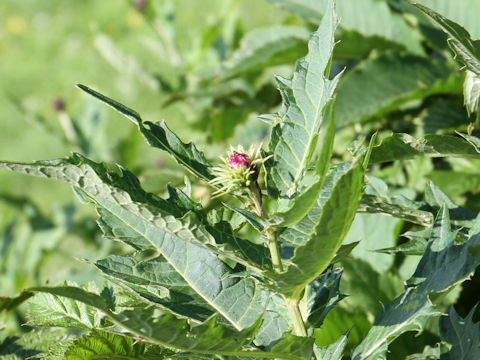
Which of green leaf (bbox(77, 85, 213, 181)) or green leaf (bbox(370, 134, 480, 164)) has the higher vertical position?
green leaf (bbox(77, 85, 213, 181))

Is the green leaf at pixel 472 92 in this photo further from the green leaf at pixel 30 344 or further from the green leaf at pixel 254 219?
the green leaf at pixel 30 344

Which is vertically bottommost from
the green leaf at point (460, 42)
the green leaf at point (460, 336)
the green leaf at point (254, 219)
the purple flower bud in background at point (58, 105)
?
the green leaf at point (460, 336)

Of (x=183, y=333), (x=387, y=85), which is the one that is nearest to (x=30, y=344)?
(x=183, y=333)

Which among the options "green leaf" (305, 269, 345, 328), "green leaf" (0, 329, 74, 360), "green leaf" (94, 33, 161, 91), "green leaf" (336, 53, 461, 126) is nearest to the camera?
"green leaf" (305, 269, 345, 328)

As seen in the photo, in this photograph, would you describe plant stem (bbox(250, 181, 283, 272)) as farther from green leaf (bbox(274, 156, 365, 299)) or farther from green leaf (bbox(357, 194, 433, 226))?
green leaf (bbox(357, 194, 433, 226))

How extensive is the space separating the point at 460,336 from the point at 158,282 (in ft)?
1.57

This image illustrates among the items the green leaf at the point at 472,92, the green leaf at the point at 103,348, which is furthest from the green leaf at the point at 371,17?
the green leaf at the point at 103,348

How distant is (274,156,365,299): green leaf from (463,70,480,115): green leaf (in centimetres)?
47

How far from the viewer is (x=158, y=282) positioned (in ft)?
2.86

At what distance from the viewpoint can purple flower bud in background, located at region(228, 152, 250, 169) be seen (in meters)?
0.83

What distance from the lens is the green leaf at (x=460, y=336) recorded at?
876mm

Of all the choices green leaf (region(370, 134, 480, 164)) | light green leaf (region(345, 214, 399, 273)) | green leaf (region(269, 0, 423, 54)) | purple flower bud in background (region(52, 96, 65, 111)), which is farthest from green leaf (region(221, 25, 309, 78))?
purple flower bud in background (region(52, 96, 65, 111))

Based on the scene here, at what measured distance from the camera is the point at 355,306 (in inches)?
50.0

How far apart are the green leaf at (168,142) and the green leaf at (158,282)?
0.51 feet
